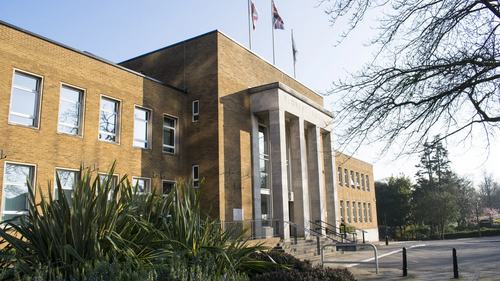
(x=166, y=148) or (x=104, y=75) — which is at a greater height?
(x=104, y=75)

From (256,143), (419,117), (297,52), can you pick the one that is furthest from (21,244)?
(297,52)

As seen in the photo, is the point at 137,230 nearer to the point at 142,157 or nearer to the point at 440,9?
the point at 440,9

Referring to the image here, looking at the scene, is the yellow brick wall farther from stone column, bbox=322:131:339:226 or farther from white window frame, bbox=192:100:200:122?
stone column, bbox=322:131:339:226

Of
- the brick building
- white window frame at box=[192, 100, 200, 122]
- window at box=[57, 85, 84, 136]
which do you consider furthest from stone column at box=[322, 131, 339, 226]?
window at box=[57, 85, 84, 136]

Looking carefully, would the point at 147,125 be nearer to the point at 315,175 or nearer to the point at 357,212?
the point at 315,175

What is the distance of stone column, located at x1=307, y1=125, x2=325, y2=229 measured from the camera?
27.0m

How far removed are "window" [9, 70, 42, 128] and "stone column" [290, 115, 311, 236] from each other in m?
14.6

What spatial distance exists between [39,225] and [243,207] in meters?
15.1

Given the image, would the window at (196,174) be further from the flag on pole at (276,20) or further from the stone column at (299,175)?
the flag on pole at (276,20)

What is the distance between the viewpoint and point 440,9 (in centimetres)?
873

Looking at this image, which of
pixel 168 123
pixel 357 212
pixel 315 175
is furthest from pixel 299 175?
pixel 357 212

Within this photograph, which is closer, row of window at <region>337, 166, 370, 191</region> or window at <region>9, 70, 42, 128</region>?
window at <region>9, 70, 42, 128</region>

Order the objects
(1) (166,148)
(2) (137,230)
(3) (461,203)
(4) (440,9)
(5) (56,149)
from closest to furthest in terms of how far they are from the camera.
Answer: (2) (137,230) < (4) (440,9) < (5) (56,149) < (1) (166,148) < (3) (461,203)

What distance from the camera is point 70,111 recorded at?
15.9m
